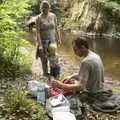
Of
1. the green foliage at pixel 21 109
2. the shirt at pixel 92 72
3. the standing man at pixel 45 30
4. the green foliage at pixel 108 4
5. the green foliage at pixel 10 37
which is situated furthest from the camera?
the green foliage at pixel 108 4

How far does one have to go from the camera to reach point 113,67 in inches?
525

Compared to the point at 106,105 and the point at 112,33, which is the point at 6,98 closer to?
the point at 106,105

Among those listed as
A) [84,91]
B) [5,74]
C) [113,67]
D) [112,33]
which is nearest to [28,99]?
[84,91]

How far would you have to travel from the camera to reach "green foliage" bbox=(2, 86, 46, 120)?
18.8ft

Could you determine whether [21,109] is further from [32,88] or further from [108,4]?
[108,4]

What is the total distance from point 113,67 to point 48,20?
5.80 metres

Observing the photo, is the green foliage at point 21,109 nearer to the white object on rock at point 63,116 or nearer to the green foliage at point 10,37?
the white object on rock at point 63,116

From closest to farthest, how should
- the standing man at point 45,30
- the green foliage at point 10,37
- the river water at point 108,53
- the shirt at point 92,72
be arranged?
the shirt at point 92,72 < the standing man at point 45,30 < the green foliage at point 10,37 < the river water at point 108,53

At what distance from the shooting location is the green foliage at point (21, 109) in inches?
226

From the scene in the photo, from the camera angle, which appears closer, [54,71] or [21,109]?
[21,109]

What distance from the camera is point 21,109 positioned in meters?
5.79

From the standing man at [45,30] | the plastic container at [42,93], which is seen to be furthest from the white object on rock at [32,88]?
the standing man at [45,30]

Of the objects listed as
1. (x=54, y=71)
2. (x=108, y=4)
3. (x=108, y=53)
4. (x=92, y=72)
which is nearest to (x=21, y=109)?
(x=92, y=72)

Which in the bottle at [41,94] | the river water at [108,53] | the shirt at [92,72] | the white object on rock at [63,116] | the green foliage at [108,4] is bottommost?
the river water at [108,53]
